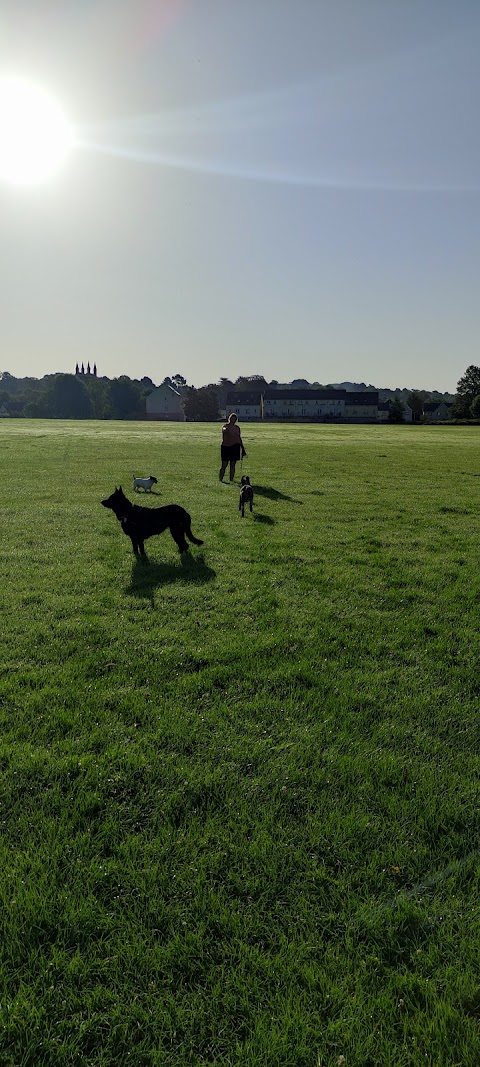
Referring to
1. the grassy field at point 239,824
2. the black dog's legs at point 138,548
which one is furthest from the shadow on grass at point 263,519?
the grassy field at point 239,824

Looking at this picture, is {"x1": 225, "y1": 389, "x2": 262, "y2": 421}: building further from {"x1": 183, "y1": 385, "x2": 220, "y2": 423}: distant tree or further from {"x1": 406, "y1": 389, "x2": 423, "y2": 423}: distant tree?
{"x1": 406, "y1": 389, "x2": 423, "y2": 423}: distant tree

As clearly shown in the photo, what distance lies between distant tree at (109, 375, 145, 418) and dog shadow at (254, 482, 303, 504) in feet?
413

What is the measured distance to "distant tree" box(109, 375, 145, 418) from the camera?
139000 mm

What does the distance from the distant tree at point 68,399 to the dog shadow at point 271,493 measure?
117 meters

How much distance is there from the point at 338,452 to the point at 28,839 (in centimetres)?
3285

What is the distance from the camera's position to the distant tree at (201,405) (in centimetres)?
11100

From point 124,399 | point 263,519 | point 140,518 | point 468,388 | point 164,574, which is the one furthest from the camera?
point 124,399

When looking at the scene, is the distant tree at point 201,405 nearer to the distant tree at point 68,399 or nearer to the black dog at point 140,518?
the distant tree at point 68,399

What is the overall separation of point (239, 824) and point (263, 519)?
991 centimetres

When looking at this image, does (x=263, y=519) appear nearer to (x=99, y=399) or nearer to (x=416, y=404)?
(x=99, y=399)

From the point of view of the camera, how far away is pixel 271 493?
55.2 ft

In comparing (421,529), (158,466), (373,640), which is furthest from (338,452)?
(373,640)

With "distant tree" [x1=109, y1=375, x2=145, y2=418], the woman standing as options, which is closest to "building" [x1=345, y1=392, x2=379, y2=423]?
"distant tree" [x1=109, y1=375, x2=145, y2=418]

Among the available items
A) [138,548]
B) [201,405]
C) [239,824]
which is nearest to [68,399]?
[201,405]
